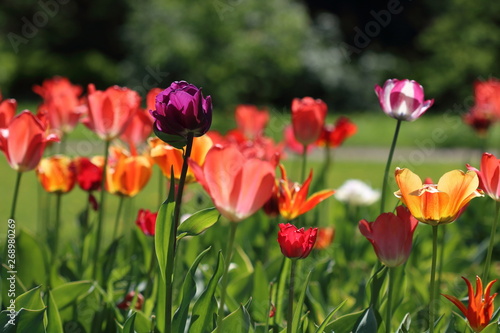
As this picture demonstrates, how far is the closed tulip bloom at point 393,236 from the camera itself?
136 cm

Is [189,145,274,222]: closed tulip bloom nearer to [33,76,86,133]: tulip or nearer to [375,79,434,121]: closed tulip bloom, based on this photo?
[375,79,434,121]: closed tulip bloom

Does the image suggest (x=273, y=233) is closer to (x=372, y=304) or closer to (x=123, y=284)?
(x=123, y=284)

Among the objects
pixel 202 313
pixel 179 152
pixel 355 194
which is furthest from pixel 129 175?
pixel 355 194

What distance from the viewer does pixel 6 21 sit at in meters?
17.5

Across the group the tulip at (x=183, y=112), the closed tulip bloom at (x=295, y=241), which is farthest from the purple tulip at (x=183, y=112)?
the closed tulip bloom at (x=295, y=241)

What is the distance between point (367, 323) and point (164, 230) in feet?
1.43

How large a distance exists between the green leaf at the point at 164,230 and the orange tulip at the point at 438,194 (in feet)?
1.33

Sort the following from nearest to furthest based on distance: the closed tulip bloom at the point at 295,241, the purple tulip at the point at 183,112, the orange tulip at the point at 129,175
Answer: the purple tulip at the point at 183,112
the closed tulip bloom at the point at 295,241
the orange tulip at the point at 129,175

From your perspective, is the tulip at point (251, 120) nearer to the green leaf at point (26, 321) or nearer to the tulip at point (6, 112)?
the tulip at point (6, 112)

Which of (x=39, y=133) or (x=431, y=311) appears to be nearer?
(x=431, y=311)

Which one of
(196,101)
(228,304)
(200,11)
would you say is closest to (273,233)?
(228,304)

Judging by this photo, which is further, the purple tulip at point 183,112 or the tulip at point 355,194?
the tulip at point 355,194

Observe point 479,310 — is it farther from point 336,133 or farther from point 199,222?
point 336,133

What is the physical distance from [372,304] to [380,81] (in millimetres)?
14505
